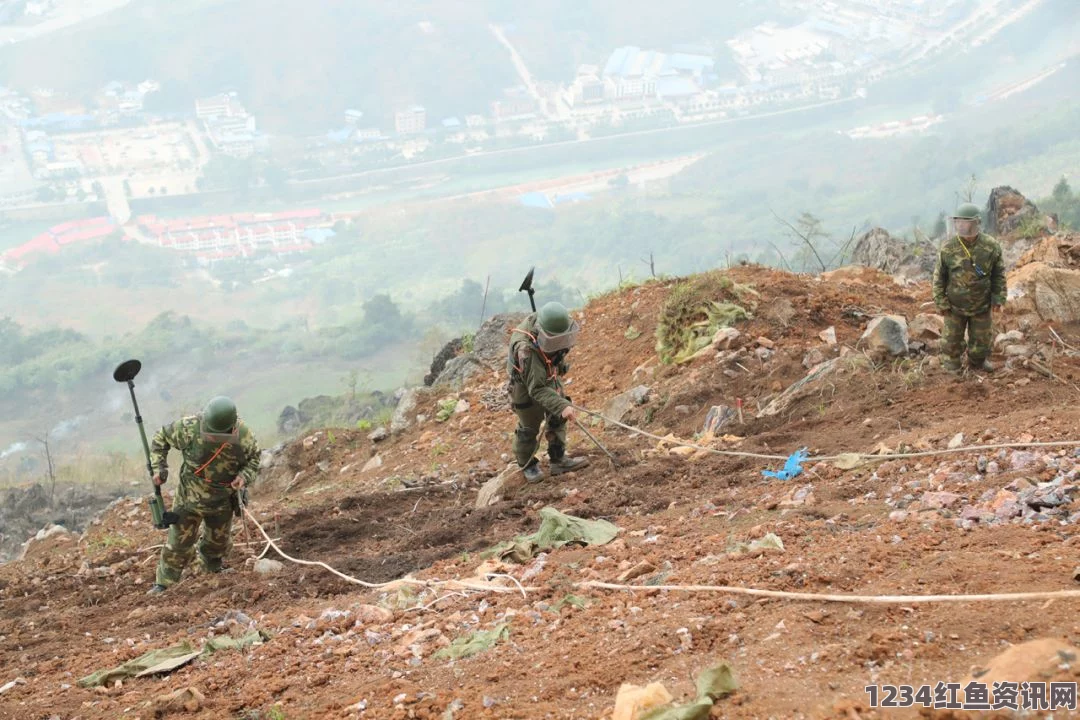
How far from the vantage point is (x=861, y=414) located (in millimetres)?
9812

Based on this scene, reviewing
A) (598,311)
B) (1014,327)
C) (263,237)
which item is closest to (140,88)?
(263,237)

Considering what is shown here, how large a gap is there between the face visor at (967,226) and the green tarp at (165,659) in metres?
7.57

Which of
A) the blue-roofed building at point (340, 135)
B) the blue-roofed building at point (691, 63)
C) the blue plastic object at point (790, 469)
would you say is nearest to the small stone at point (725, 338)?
the blue plastic object at point (790, 469)

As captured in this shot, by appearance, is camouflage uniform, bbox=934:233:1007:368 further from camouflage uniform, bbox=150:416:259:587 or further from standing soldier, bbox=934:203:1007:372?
camouflage uniform, bbox=150:416:259:587

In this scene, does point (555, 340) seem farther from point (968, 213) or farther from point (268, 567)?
point (968, 213)

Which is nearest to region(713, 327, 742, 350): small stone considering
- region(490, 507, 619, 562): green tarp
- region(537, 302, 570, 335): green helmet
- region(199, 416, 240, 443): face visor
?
region(537, 302, 570, 335): green helmet

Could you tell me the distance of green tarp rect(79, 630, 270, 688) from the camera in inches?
249

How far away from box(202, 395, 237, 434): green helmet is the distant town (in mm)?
53770

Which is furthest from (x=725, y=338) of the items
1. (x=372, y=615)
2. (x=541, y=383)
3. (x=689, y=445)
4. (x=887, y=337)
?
(x=372, y=615)

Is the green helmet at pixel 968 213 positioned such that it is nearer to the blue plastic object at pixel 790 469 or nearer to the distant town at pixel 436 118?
the blue plastic object at pixel 790 469

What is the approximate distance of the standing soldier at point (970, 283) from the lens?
982cm

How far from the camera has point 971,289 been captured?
32.4 ft

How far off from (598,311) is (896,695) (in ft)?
39.8

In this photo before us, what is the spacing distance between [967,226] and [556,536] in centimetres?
535
